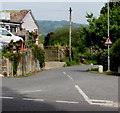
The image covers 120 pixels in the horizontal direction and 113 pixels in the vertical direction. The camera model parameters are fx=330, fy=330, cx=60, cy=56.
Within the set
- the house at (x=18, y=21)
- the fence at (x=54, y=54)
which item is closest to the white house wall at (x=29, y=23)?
the house at (x=18, y=21)

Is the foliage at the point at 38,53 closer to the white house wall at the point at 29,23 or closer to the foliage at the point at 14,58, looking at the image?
the foliage at the point at 14,58

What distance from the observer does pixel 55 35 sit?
89.6 meters

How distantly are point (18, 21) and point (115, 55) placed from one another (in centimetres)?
2809

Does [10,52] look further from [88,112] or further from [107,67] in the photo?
[88,112]

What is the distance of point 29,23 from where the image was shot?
5781 cm

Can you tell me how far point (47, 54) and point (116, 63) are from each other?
25.3 m

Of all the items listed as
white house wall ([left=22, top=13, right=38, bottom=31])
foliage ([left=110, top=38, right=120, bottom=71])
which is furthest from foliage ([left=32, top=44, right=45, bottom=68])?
white house wall ([left=22, top=13, right=38, bottom=31])

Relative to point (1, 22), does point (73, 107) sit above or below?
below

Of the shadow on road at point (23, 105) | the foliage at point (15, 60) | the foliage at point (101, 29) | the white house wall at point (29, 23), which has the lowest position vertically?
the shadow on road at point (23, 105)

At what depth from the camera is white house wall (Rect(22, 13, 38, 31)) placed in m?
55.7

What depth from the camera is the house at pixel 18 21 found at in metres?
47.2

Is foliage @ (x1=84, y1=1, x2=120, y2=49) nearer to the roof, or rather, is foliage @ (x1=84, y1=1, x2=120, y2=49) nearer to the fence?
the fence

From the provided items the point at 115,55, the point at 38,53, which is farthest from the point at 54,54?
the point at 115,55

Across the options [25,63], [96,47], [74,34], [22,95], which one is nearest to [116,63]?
[96,47]
